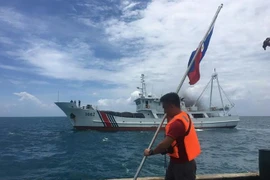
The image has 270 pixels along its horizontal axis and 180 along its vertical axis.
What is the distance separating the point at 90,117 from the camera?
3703 centimetres

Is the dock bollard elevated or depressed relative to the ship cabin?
depressed

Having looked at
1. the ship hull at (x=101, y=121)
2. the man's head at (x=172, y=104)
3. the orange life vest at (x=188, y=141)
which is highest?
the man's head at (x=172, y=104)

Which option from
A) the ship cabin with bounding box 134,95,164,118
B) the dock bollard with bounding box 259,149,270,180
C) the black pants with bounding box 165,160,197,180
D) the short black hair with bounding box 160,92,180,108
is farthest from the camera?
the ship cabin with bounding box 134,95,164,118

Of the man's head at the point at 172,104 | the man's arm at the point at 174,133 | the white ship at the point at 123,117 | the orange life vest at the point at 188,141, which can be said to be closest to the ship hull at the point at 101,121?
the white ship at the point at 123,117

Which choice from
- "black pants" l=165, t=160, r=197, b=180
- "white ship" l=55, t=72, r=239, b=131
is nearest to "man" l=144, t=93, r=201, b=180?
"black pants" l=165, t=160, r=197, b=180

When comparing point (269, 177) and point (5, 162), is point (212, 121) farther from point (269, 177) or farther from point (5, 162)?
point (269, 177)

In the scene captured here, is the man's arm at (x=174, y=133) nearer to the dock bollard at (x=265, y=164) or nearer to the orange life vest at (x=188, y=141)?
the orange life vest at (x=188, y=141)

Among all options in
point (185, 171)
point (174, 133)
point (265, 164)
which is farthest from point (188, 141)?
point (265, 164)

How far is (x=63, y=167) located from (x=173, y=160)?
12547 mm

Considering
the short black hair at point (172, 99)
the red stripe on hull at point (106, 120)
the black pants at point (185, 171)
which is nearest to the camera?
the black pants at point (185, 171)

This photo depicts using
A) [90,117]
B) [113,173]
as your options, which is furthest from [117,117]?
[113,173]

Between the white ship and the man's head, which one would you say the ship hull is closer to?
the white ship

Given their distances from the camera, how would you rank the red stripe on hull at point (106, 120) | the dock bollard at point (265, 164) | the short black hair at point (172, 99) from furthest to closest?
the red stripe on hull at point (106, 120) < the dock bollard at point (265, 164) < the short black hair at point (172, 99)

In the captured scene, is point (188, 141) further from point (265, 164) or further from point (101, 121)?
point (101, 121)
